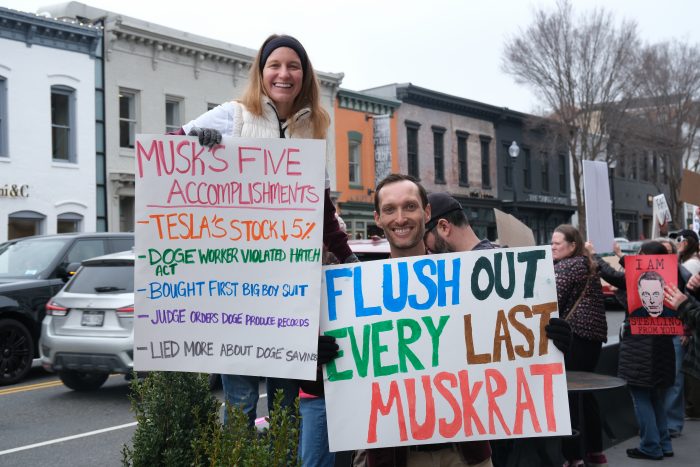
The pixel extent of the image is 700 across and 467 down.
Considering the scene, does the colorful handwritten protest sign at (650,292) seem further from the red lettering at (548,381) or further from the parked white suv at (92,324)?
the parked white suv at (92,324)

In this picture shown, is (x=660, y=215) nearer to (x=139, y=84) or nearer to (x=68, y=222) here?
(x=68, y=222)

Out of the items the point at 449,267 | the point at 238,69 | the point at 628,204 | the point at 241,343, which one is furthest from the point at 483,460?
the point at 628,204

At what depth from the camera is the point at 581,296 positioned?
607cm

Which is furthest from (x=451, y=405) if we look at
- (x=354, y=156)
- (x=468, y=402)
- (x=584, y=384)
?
(x=354, y=156)

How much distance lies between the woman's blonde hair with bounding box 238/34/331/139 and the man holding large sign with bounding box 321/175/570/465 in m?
0.74

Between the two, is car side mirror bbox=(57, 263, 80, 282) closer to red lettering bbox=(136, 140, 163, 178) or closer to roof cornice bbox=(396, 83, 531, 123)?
red lettering bbox=(136, 140, 163, 178)

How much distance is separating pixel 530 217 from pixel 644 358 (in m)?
35.9

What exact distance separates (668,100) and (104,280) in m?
31.1

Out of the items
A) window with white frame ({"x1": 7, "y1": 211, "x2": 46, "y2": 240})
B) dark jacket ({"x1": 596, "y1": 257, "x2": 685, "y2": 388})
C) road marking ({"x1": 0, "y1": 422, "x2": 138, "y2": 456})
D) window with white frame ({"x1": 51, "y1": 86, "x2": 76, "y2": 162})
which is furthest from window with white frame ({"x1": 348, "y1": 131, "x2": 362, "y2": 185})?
dark jacket ({"x1": 596, "y1": 257, "x2": 685, "y2": 388})

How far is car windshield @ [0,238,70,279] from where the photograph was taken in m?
11.3

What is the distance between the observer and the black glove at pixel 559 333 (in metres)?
3.08

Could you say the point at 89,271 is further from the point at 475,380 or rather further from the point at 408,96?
the point at 408,96

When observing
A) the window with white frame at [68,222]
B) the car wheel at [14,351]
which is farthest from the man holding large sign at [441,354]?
the window with white frame at [68,222]

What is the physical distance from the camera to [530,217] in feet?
137
